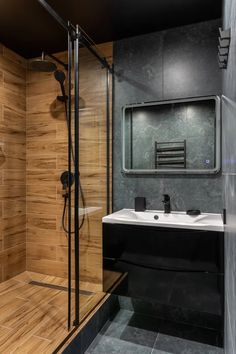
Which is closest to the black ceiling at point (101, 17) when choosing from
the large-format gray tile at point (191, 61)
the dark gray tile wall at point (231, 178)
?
the large-format gray tile at point (191, 61)

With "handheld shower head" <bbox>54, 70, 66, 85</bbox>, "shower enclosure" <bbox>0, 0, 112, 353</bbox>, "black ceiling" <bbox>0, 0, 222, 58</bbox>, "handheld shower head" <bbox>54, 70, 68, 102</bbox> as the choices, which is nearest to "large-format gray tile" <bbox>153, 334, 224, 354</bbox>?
"shower enclosure" <bbox>0, 0, 112, 353</bbox>

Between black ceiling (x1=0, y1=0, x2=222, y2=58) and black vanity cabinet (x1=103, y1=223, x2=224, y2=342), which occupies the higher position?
black ceiling (x1=0, y1=0, x2=222, y2=58)

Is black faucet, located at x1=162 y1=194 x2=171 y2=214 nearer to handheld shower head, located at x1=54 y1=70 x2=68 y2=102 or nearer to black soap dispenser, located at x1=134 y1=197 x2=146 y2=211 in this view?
black soap dispenser, located at x1=134 y1=197 x2=146 y2=211

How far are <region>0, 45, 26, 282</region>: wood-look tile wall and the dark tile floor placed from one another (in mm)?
1248

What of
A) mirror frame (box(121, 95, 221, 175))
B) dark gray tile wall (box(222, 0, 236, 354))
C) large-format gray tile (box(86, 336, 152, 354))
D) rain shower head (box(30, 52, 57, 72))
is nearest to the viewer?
dark gray tile wall (box(222, 0, 236, 354))

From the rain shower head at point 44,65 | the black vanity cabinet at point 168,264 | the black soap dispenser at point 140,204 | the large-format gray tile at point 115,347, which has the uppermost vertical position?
the rain shower head at point 44,65

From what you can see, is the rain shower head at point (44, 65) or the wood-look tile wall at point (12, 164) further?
the wood-look tile wall at point (12, 164)

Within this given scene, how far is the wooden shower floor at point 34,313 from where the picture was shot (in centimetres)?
163

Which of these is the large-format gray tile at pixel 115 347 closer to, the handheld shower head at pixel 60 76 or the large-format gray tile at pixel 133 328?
the large-format gray tile at pixel 133 328

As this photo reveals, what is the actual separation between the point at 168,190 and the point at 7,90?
6.30ft

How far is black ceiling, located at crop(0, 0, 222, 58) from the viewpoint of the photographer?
1.90 metres

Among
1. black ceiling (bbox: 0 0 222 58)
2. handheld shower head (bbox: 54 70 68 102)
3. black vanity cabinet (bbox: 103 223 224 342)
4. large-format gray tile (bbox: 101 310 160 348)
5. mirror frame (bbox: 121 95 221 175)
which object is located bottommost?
large-format gray tile (bbox: 101 310 160 348)

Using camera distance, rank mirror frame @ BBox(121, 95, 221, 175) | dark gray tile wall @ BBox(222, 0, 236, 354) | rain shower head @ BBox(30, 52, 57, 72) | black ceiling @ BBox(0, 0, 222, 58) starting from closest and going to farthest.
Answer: dark gray tile wall @ BBox(222, 0, 236, 354)
black ceiling @ BBox(0, 0, 222, 58)
mirror frame @ BBox(121, 95, 221, 175)
rain shower head @ BBox(30, 52, 57, 72)

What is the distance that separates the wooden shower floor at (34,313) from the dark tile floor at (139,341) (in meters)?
0.24
